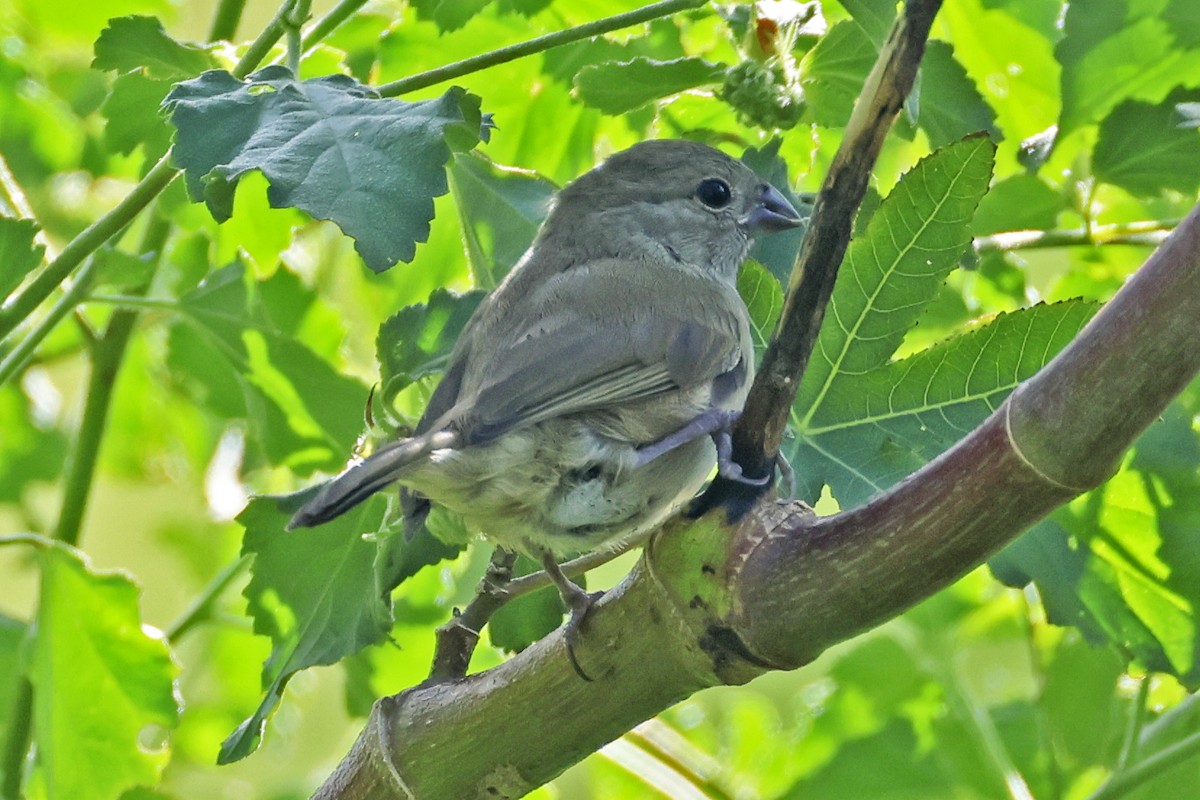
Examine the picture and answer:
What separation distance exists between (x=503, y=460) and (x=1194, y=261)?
0.92 m

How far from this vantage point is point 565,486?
1732 mm

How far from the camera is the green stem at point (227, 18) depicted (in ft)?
6.52

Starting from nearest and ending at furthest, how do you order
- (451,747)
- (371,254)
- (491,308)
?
(371,254) → (451,747) → (491,308)

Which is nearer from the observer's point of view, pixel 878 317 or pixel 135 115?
pixel 878 317

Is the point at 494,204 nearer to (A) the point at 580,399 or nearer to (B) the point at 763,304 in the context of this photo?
(A) the point at 580,399

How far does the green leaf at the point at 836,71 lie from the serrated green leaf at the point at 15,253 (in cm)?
93

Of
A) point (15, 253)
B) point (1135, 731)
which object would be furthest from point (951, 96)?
point (15, 253)

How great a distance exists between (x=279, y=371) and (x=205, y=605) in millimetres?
435

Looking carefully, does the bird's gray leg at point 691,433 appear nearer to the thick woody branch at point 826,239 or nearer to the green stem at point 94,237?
the thick woody branch at point 826,239

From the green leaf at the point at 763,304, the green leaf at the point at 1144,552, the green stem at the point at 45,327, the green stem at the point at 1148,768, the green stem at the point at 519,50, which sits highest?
the green stem at the point at 519,50

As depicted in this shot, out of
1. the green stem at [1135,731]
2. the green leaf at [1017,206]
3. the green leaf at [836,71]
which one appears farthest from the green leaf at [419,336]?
the green stem at [1135,731]

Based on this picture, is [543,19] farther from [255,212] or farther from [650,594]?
[650,594]

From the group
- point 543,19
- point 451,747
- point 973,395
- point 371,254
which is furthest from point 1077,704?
point 371,254

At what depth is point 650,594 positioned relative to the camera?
128 cm
